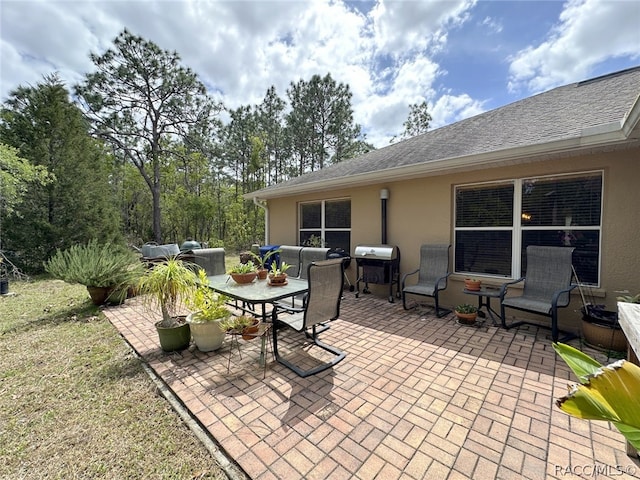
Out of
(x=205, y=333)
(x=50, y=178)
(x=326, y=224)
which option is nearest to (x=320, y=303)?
(x=205, y=333)

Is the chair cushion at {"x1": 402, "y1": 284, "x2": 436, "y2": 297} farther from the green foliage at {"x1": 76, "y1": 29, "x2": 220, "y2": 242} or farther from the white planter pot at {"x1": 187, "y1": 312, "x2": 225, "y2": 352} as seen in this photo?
the green foliage at {"x1": 76, "y1": 29, "x2": 220, "y2": 242}

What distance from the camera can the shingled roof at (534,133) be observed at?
134 inches

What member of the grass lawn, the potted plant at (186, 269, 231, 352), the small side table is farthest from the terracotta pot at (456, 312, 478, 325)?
the grass lawn

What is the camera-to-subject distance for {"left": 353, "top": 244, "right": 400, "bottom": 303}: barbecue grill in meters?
5.55

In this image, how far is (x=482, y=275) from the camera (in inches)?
191

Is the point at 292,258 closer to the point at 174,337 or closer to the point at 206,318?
the point at 206,318

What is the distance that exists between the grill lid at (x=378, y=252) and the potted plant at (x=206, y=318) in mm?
3253

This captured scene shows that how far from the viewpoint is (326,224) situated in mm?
7348

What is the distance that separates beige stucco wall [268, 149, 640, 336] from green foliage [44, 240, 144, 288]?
13.6ft

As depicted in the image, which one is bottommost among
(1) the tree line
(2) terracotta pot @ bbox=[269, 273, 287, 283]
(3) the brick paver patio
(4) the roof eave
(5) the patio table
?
(3) the brick paver patio

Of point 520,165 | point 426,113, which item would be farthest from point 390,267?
point 426,113

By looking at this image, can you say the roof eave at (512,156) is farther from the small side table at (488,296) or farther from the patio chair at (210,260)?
the patio chair at (210,260)

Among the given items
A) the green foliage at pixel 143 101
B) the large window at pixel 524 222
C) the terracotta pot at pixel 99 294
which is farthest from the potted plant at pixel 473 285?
the green foliage at pixel 143 101

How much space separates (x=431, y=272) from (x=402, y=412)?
10.7 feet
